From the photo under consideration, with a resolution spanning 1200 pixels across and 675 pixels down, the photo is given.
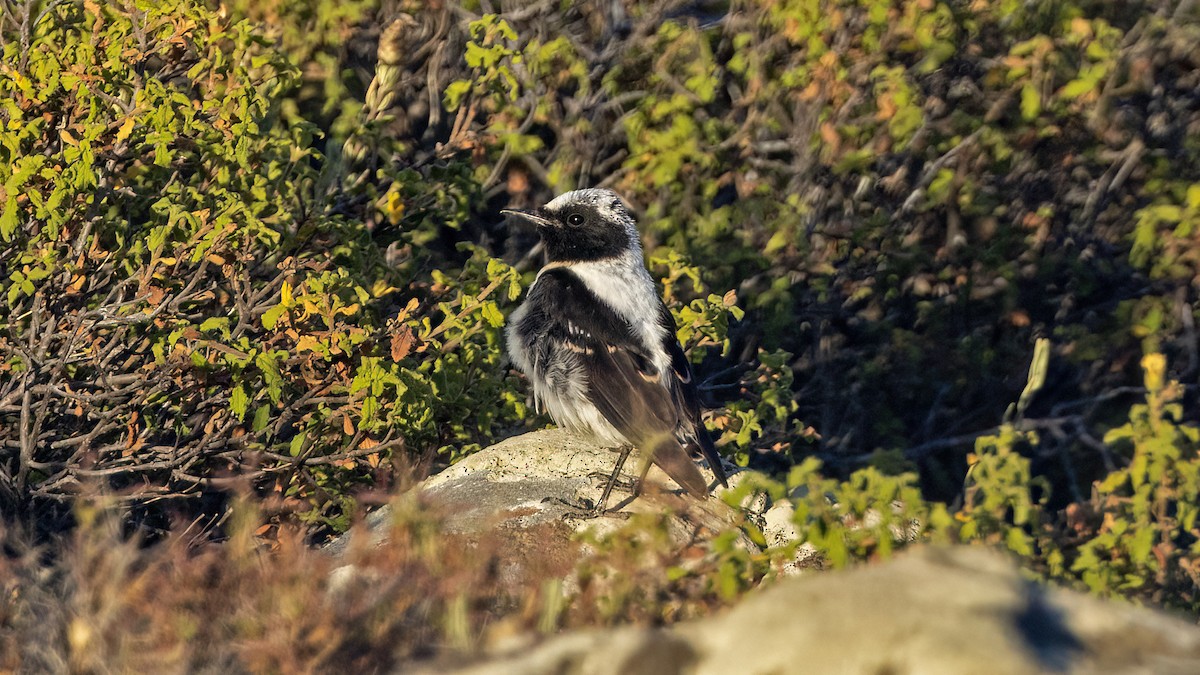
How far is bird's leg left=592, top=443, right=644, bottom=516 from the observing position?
20.2 ft

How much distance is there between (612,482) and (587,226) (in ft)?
5.81

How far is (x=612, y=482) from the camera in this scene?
6.33 metres

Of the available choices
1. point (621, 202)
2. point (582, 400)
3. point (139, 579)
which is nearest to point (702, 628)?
point (139, 579)

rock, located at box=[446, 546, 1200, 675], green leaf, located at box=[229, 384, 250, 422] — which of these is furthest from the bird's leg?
rock, located at box=[446, 546, 1200, 675]

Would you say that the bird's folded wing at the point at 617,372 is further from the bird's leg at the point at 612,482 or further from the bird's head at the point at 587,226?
the bird's head at the point at 587,226

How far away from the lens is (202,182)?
647 cm

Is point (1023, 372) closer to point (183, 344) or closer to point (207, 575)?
point (183, 344)

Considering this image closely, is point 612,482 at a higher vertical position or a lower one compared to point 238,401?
lower

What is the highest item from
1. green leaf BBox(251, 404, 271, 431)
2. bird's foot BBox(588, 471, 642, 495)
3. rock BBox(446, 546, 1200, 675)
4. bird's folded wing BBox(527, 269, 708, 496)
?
rock BBox(446, 546, 1200, 675)

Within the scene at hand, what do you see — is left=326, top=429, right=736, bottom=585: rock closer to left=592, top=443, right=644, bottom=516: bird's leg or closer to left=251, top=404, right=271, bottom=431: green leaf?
left=592, top=443, right=644, bottom=516: bird's leg

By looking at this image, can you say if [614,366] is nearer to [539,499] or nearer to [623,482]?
[623,482]

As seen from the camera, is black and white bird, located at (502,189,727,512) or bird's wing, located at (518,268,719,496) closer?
bird's wing, located at (518,268,719,496)

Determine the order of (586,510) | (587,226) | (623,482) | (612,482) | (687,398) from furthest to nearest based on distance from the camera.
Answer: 1. (587,226)
2. (687,398)
3. (623,482)
4. (612,482)
5. (586,510)

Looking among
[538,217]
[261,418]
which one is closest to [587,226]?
[538,217]
